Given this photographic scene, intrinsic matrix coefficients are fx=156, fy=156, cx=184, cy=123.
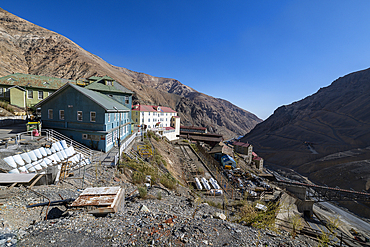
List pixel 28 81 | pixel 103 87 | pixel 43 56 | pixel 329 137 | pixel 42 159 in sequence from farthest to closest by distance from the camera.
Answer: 1. pixel 43 56
2. pixel 329 137
3. pixel 28 81
4. pixel 103 87
5. pixel 42 159

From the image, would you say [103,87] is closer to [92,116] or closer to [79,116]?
[79,116]

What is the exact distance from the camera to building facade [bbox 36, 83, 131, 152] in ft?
50.7

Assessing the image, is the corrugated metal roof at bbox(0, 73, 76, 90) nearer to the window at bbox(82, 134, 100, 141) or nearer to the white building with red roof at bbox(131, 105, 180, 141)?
the white building with red roof at bbox(131, 105, 180, 141)

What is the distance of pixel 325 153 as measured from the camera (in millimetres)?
63000

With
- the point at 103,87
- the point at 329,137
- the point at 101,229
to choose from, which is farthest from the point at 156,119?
the point at 329,137

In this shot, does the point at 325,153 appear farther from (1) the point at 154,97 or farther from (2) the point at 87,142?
(1) the point at 154,97

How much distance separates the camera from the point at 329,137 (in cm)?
7319

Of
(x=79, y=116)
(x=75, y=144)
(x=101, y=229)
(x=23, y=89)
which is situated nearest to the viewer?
(x=101, y=229)

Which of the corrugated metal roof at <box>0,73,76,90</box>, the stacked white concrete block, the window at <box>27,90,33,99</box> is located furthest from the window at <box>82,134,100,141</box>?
the window at <box>27,90,33,99</box>

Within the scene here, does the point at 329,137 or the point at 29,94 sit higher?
the point at 29,94

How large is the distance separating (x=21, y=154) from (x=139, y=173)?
7.19 meters

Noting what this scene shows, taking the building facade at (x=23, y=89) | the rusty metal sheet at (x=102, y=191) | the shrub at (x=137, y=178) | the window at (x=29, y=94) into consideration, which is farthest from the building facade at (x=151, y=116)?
the rusty metal sheet at (x=102, y=191)

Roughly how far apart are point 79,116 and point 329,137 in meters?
97.5

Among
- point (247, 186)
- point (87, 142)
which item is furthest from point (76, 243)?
point (247, 186)
